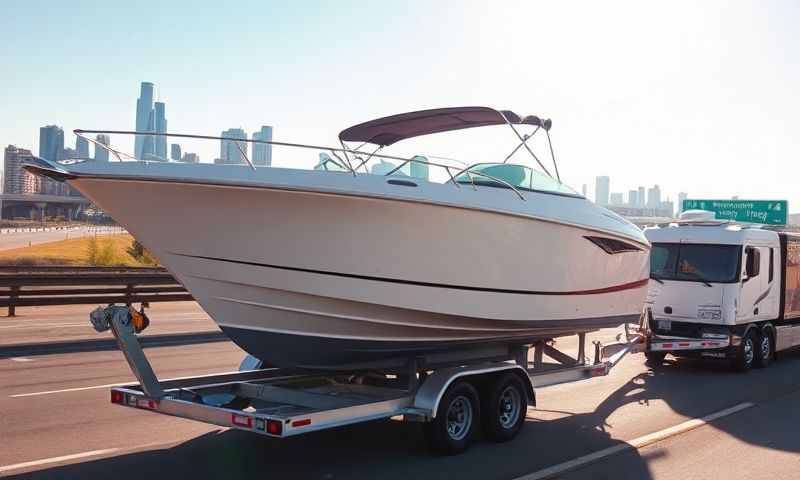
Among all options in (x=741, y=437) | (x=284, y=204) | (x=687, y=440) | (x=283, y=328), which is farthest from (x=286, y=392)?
(x=741, y=437)

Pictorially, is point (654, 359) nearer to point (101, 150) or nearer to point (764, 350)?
point (764, 350)

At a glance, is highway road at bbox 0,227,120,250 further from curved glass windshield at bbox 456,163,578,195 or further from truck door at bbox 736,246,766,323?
curved glass windshield at bbox 456,163,578,195

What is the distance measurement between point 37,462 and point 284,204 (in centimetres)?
279

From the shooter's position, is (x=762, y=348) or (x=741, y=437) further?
(x=762, y=348)

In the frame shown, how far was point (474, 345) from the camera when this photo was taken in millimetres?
8039

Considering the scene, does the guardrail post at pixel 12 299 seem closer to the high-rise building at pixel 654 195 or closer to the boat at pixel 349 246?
the boat at pixel 349 246

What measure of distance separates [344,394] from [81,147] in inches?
126

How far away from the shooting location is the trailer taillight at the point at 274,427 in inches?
226

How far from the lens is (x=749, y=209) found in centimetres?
3981

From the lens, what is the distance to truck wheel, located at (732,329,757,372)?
1246 cm

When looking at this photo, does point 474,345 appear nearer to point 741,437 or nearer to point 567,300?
point 567,300

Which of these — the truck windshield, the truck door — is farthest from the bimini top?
the truck door

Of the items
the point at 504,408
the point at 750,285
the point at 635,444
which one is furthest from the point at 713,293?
the point at 504,408

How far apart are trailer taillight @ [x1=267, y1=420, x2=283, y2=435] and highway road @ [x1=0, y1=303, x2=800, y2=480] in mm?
636
